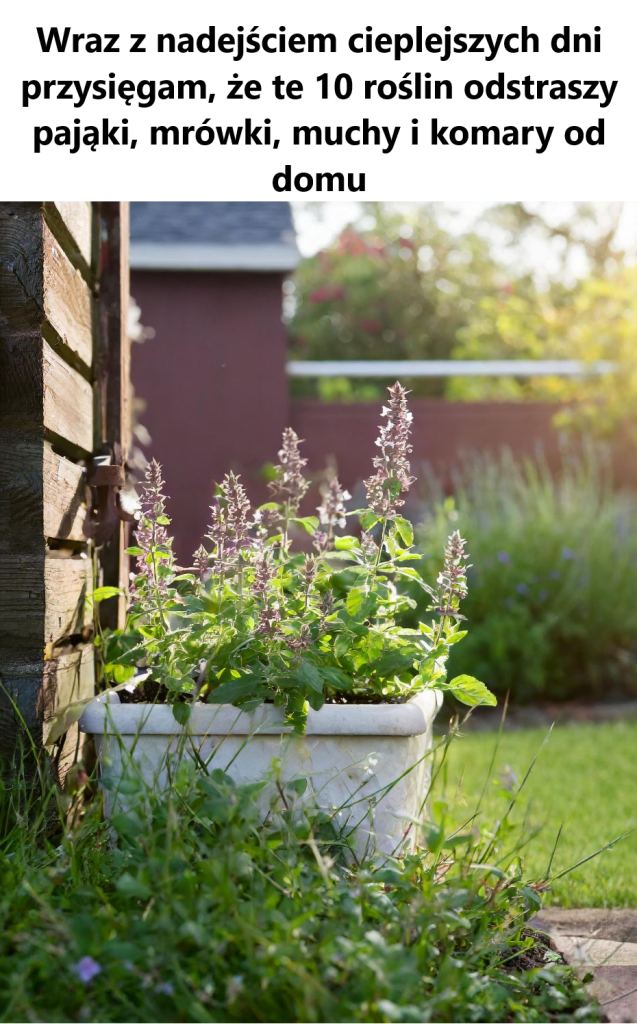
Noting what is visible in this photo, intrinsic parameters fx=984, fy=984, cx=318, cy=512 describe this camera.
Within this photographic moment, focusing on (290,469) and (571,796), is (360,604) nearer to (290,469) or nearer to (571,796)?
(290,469)

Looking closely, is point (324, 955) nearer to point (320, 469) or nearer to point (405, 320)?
point (320, 469)

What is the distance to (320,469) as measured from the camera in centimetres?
855

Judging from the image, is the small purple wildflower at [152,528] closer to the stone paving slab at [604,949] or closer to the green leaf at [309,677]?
the green leaf at [309,677]

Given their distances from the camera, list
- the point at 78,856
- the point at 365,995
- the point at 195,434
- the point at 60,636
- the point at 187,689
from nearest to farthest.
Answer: the point at 365,995 < the point at 78,856 < the point at 187,689 < the point at 60,636 < the point at 195,434

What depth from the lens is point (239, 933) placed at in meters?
1.24

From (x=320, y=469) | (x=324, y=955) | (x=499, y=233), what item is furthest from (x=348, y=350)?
(x=324, y=955)

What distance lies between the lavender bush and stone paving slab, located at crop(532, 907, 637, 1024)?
466mm

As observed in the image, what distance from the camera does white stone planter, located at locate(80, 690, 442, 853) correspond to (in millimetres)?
1685

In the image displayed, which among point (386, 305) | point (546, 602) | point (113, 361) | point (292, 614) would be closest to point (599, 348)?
point (546, 602)

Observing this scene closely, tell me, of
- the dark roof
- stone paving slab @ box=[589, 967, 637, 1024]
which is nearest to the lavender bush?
stone paving slab @ box=[589, 967, 637, 1024]

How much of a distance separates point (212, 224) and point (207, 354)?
1112mm

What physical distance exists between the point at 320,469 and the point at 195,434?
114 centimetres

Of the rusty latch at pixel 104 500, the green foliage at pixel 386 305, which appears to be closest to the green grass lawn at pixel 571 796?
the rusty latch at pixel 104 500

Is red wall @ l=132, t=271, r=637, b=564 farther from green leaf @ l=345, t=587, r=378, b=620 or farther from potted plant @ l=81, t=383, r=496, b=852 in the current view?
green leaf @ l=345, t=587, r=378, b=620
